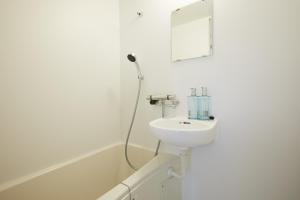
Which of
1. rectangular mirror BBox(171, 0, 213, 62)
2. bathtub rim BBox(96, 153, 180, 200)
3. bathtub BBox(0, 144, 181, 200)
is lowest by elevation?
bathtub BBox(0, 144, 181, 200)

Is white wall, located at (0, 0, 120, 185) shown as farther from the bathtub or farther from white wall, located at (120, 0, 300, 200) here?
white wall, located at (120, 0, 300, 200)

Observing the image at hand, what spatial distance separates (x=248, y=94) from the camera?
3.43 ft

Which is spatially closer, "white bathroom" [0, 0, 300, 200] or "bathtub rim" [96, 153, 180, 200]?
"bathtub rim" [96, 153, 180, 200]

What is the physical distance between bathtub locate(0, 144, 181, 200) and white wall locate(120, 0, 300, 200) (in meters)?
0.32

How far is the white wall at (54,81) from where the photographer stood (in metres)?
1.02

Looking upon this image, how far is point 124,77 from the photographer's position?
173 cm

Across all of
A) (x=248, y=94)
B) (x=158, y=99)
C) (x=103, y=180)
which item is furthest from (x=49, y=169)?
(x=248, y=94)

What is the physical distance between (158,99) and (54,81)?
2.72 ft

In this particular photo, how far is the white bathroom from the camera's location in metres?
0.96

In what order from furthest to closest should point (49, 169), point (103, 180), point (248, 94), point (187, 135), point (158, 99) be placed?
point (103, 180)
point (158, 99)
point (49, 169)
point (248, 94)
point (187, 135)

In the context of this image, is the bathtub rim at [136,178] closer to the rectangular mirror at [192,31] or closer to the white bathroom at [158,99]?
the white bathroom at [158,99]

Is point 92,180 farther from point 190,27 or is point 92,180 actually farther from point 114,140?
point 190,27

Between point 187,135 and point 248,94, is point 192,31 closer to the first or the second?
point 248,94

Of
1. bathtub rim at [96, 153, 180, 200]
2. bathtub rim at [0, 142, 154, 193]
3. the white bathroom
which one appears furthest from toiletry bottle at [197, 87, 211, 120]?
bathtub rim at [0, 142, 154, 193]
